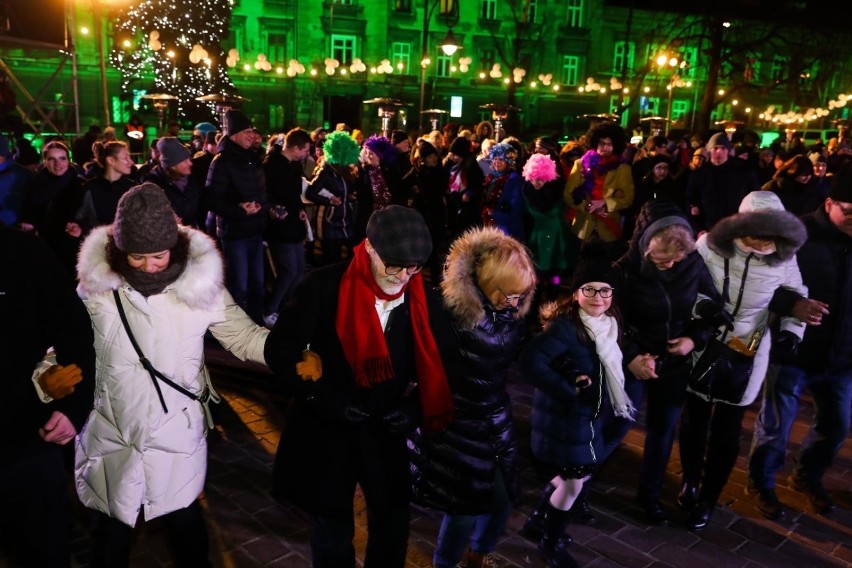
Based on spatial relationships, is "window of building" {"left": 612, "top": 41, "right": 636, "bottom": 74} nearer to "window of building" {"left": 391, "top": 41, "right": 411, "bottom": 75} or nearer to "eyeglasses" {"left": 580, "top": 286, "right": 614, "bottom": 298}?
"window of building" {"left": 391, "top": 41, "right": 411, "bottom": 75}

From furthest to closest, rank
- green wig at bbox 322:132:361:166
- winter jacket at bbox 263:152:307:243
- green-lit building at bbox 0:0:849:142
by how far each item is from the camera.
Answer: green-lit building at bbox 0:0:849:142, green wig at bbox 322:132:361:166, winter jacket at bbox 263:152:307:243

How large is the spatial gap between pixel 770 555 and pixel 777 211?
1975mm

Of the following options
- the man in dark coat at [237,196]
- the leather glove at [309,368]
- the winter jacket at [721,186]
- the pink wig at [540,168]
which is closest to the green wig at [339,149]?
the man in dark coat at [237,196]

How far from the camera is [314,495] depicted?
289 cm

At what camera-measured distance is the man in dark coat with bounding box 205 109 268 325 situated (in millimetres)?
6910

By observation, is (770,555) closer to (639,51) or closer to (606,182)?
(606,182)

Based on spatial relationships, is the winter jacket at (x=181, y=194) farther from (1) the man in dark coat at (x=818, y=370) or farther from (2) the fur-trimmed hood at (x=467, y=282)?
(1) the man in dark coat at (x=818, y=370)

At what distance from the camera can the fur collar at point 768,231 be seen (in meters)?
3.94

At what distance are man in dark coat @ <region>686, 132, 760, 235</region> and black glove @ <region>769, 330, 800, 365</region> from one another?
5.08 meters

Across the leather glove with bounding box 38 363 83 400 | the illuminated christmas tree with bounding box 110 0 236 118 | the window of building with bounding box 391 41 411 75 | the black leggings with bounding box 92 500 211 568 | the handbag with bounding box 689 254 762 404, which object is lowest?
the black leggings with bounding box 92 500 211 568

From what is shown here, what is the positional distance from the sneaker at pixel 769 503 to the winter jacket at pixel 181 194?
521 centimetres

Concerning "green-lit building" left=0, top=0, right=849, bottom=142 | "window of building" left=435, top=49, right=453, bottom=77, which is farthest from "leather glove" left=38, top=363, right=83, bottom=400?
"window of building" left=435, top=49, right=453, bottom=77

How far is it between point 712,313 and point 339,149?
5.52 metres

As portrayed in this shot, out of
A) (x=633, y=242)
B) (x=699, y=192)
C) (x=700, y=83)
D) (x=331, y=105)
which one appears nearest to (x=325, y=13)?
(x=331, y=105)
